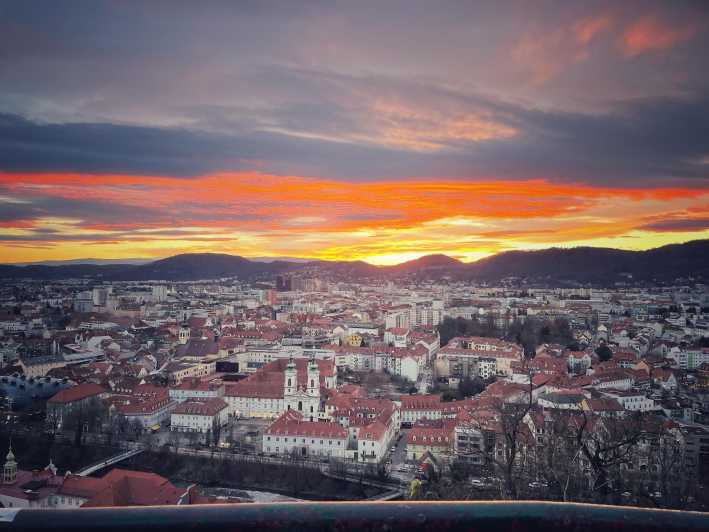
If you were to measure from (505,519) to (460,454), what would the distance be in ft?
37.2

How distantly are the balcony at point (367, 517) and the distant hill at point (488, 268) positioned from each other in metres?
55.7

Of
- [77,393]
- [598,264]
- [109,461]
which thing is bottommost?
[109,461]

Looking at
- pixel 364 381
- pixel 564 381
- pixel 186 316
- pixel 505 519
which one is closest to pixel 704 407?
pixel 564 381

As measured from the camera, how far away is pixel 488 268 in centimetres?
7488

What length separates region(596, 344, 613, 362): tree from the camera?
22859 mm

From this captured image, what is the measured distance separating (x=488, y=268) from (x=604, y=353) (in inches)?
2063

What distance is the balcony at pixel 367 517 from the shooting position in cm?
64

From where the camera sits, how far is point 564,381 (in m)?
16.1

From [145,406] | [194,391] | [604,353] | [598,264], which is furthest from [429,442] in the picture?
[598,264]

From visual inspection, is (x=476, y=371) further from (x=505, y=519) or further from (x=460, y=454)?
(x=505, y=519)

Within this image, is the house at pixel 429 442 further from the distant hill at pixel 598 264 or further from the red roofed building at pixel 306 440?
the distant hill at pixel 598 264

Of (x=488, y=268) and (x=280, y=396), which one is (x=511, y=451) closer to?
(x=280, y=396)

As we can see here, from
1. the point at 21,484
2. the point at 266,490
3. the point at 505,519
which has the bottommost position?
the point at 266,490

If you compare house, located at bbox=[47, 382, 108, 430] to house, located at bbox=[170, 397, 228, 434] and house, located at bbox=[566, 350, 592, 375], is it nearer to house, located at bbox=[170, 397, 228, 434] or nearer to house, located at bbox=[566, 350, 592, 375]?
house, located at bbox=[170, 397, 228, 434]
